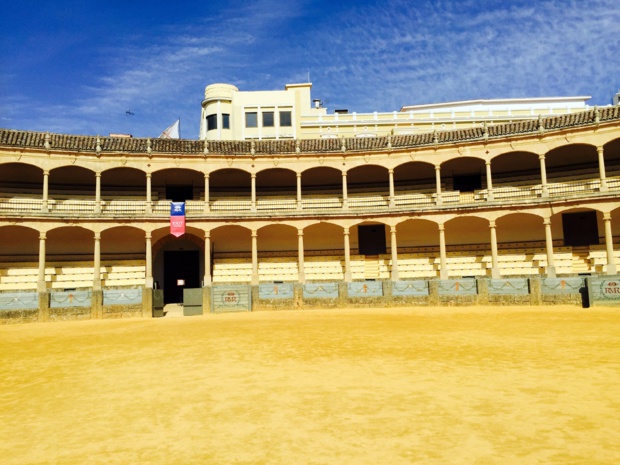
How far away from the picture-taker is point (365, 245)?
101 feet

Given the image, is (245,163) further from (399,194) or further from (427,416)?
(427,416)

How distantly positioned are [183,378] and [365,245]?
893 inches

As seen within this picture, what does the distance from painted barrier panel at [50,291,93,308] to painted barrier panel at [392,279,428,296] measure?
16630mm

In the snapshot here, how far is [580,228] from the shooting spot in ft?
89.9

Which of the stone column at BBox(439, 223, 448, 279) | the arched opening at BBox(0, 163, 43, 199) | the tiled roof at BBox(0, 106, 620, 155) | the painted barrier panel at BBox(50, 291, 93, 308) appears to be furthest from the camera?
the arched opening at BBox(0, 163, 43, 199)

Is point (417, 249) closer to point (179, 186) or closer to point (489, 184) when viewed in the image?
point (489, 184)

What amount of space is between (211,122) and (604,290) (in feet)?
109

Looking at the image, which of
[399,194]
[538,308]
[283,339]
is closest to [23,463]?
[283,339]

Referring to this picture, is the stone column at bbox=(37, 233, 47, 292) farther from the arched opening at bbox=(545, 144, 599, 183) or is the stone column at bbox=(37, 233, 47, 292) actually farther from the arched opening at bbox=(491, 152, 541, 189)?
the arched opening at bbox=(545, 144, 599, 183)

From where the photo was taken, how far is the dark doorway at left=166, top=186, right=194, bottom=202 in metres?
31.4

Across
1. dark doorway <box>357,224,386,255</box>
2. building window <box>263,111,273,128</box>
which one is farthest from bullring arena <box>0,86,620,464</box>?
building window <box>263,111,273,128</box>

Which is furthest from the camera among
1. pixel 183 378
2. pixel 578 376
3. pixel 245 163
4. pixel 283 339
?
pixel 245 163

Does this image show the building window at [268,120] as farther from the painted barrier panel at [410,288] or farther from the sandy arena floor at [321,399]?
the sandy arena floor at [321,399]

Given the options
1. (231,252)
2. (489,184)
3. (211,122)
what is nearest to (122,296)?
(231,252)
